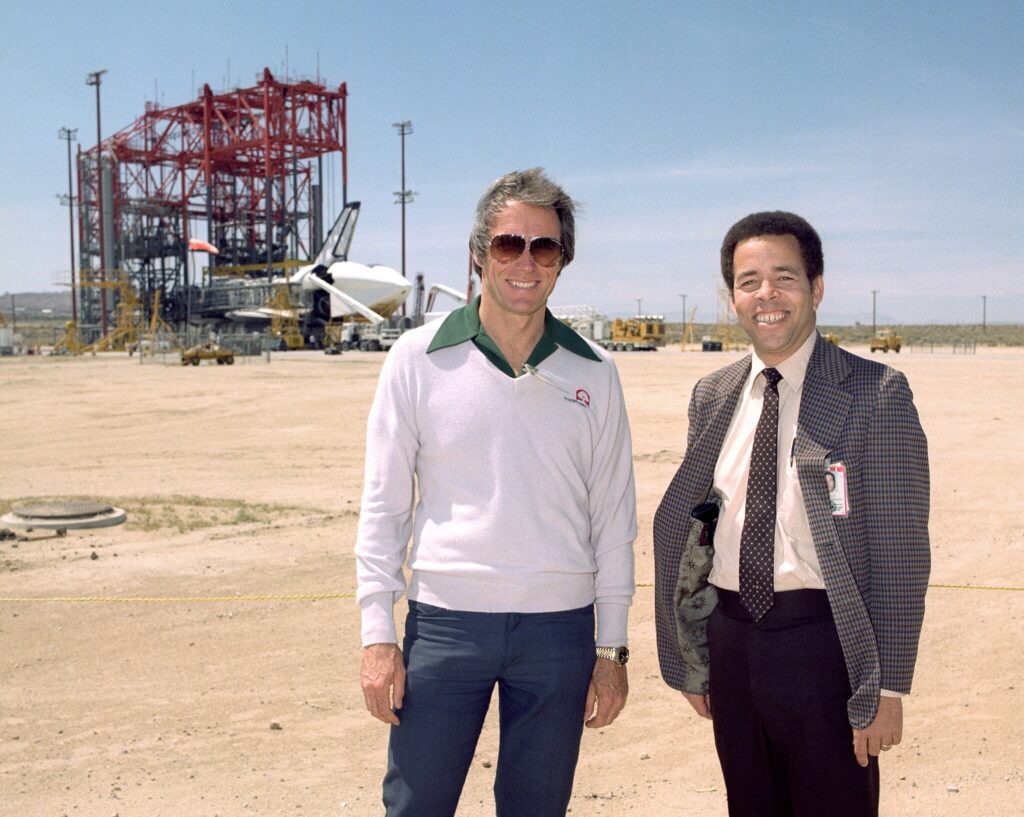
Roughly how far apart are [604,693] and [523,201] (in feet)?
4.39

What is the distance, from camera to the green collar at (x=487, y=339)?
8.85ft

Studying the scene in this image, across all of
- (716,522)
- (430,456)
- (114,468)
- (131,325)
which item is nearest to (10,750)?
(430,456)

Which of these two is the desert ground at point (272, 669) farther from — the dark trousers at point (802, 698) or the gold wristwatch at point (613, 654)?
the gold wristwatch at point (613, 654)

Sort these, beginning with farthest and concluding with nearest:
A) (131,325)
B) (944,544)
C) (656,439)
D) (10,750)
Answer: (131,325)
(656,439)
(944,544)
(10,750)

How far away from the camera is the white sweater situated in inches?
103

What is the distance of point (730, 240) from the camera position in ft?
9.74

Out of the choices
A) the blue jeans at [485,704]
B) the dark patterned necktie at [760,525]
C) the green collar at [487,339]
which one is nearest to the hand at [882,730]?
the dark patterned necktie at [760,525]

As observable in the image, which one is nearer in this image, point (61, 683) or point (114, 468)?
point (61, 683)

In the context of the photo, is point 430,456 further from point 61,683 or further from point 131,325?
point 131,325

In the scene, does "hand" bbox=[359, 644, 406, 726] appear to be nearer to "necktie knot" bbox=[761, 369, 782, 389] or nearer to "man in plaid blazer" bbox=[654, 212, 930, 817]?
"man in plaid blazer" bbox=[654, 212, 930, 817]

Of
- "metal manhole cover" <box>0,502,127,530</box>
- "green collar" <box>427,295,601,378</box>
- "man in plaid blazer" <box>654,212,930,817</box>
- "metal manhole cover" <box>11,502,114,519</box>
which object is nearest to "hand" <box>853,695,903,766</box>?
"man in plaid blazer" <box>654,212,930,817</box>

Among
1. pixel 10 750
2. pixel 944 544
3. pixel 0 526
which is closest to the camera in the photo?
pixel 10 750

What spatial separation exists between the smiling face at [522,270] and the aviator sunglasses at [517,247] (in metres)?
0.01

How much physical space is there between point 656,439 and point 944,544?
8.30 metres
